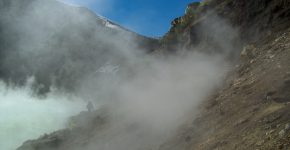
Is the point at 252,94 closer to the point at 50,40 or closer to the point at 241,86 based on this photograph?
the point at 241,86

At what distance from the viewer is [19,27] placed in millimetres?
111875

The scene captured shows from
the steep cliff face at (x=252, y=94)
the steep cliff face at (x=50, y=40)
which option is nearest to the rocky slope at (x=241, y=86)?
the steep cliff face at (x=252, y=94)

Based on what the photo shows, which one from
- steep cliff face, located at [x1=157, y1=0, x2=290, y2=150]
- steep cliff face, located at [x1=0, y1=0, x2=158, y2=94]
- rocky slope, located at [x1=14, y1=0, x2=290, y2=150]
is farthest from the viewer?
steep cliff face, located at [x1=0, y1=0, x2=158, y2=94]

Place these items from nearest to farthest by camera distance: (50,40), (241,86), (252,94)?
(252,94), (241,86), (50,40)

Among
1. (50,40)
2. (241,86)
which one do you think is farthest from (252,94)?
(50,40)

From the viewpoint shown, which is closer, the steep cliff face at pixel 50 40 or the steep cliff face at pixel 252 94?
the steep cliff face at pixel 252 94

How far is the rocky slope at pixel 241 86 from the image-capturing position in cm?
2602

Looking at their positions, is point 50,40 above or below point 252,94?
above

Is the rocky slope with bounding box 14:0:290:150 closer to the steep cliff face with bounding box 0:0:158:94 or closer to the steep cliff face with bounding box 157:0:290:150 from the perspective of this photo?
the steep cliff face with bounding box 157:0:290:150

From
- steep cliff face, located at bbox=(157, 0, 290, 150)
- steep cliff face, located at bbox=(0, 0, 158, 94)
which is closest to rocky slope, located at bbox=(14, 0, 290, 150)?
steep cliff face, located at bbox=(157, 0, 290, 150)

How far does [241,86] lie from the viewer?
1387 inches

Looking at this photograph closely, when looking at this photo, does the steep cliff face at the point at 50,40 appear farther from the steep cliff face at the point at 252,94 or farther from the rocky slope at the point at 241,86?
the steep cliff face at the point at 252,94

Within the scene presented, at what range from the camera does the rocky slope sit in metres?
26.0

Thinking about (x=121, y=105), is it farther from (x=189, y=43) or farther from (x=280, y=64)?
(x=280, y=64)
